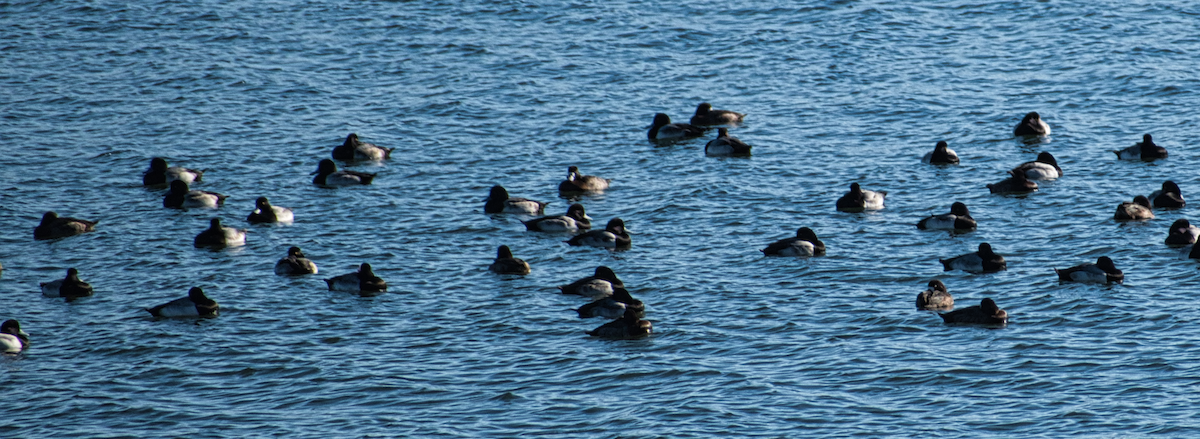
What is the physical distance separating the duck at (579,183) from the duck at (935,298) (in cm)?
872

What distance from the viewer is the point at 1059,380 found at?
18.8m

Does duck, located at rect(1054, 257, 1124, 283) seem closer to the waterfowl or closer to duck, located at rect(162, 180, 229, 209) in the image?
the waterfowl

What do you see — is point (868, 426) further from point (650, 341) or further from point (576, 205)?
point (576, 205)

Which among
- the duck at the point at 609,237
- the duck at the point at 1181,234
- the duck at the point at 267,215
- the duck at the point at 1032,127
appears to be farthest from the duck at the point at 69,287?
the duck at the point at 1032,127

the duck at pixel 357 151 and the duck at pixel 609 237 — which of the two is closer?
the duck at pixel 609 237

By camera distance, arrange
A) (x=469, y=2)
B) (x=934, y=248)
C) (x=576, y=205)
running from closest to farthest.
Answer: (x=934, y=248), (x=576, y=205), (x=469, y=2)

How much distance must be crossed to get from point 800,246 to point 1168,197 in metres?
7.09

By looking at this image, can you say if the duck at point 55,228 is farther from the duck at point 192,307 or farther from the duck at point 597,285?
the duck at point 597,285

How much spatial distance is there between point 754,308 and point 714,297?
2.49ft

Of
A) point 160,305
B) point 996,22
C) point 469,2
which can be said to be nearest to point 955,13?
point 996,22

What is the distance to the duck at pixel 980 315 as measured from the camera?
68.0ft

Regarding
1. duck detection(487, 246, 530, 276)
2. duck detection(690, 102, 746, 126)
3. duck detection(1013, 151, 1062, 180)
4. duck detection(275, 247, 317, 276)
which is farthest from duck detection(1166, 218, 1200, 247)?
duck detection(275, 247, 317, 276)

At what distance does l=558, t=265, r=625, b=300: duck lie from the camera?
22578 mm

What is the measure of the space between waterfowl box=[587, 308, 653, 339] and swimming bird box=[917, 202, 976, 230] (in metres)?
7.13
